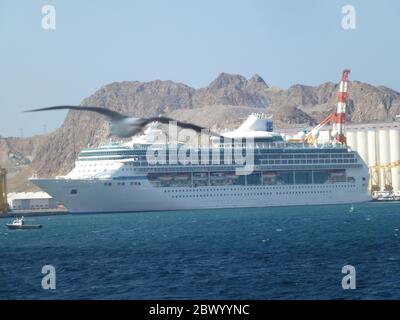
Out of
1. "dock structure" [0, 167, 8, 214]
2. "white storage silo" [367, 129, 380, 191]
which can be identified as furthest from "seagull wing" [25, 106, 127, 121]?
"white storage silo" [367, 129, 380, 191]

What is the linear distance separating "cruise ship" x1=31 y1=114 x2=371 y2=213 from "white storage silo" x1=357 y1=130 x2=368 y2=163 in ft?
84.7

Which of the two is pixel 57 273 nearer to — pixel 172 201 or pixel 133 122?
pixel 133 122

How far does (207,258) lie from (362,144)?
82410mm

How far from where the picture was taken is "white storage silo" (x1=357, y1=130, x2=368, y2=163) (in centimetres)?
12081

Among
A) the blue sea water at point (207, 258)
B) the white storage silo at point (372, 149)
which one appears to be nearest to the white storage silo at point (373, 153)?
the white storage silo at point (372, 149)

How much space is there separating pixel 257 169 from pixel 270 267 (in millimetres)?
49392

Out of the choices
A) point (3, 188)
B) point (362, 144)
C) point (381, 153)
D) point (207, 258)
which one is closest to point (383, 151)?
point (381, 153)

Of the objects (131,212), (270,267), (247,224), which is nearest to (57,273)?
(270,267)

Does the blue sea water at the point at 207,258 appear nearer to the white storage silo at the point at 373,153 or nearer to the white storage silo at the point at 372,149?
the white storage silo at the point at 373,153

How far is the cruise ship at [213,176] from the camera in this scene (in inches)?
3174

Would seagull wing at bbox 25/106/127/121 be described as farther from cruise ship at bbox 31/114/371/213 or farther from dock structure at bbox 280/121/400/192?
dock structure at bbox 280/121/400/192

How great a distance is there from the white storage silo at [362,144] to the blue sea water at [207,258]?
49.8 metres

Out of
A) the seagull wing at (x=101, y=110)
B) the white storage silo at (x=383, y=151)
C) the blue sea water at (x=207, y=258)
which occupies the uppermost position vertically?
the white storage silo at (x=383, y=151)

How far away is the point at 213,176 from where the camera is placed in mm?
85188
